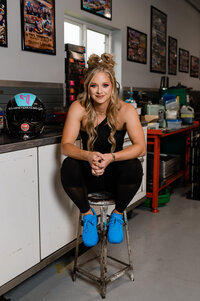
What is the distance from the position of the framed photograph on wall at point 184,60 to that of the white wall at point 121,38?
10 cm

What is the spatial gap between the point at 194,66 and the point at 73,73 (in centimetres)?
496

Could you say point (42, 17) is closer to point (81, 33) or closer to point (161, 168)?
point (81, 33)

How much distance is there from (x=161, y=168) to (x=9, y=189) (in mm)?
2481

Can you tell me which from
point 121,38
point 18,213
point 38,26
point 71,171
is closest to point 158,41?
point 121,38

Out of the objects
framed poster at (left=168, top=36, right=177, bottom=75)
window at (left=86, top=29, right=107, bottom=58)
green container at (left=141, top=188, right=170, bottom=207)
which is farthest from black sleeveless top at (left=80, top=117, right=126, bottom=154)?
framed poster at (left=168, top=36, right=177, bottom=75)

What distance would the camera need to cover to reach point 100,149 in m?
2.14

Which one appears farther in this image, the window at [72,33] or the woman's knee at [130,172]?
the window at [72,33]

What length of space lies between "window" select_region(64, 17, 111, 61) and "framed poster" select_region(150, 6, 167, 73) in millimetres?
1201

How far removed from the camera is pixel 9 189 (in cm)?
173

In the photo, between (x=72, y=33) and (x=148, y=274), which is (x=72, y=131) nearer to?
(x=148, y=274)

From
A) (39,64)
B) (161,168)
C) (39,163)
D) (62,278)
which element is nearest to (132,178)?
(39,163)

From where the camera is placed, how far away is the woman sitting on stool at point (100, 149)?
1.90 metres

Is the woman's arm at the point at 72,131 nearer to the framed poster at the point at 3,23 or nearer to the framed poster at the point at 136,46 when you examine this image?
the framed poster at the point at 3,23

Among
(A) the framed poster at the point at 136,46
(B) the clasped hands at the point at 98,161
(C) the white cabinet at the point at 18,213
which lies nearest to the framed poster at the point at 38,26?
(C) the white cabinet at the point at 18,213
